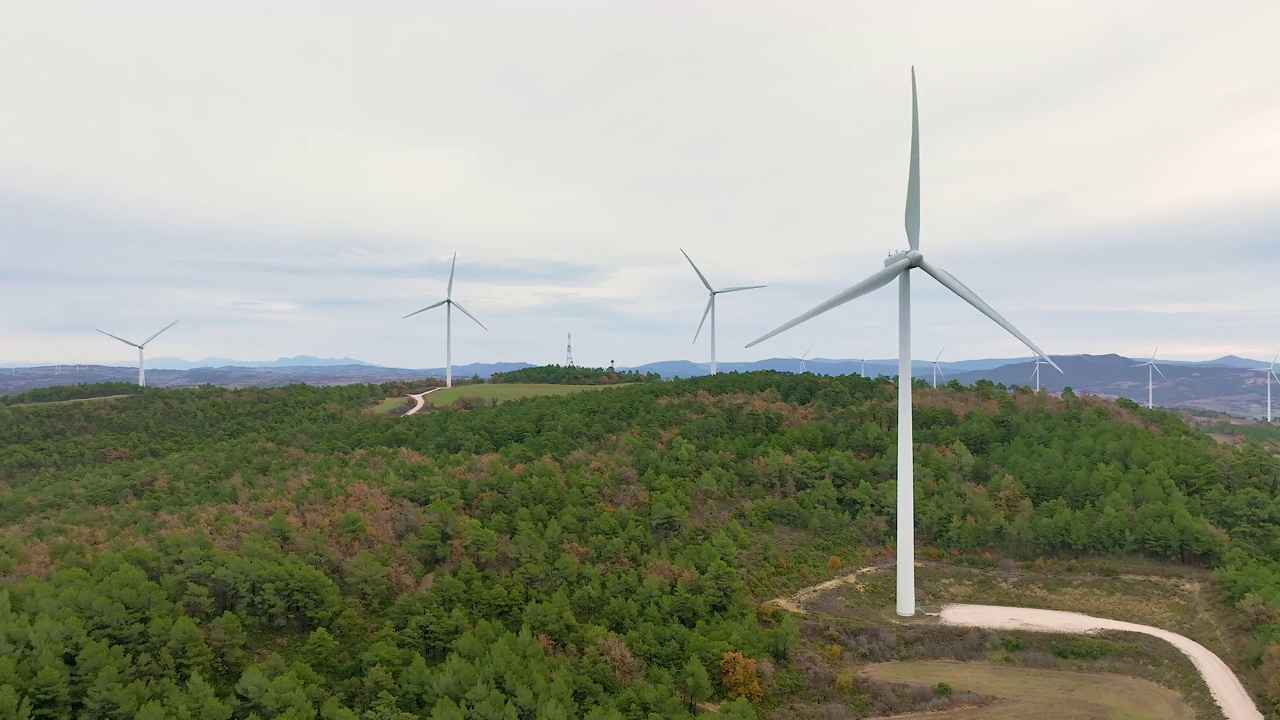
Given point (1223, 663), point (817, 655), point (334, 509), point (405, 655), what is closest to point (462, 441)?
point (334, 509)

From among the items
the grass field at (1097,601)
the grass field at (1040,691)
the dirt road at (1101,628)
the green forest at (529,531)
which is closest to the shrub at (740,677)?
the green forest at (529,531)

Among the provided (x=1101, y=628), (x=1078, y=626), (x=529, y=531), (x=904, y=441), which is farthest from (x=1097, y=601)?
(x=529, y=531)

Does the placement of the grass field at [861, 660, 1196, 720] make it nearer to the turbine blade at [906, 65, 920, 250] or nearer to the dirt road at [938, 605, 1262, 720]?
the dirt road at [938, 605, 1262, 720]

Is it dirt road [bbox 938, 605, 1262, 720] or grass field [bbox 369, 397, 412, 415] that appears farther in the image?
grass field [bbox 369, 397, 412, 415]

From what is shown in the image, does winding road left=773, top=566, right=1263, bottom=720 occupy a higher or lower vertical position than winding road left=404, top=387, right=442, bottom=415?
lower

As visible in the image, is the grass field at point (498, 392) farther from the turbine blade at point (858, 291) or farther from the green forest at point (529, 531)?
the turbine blade at point (858, 291)

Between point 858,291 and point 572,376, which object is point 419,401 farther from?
point 858,291

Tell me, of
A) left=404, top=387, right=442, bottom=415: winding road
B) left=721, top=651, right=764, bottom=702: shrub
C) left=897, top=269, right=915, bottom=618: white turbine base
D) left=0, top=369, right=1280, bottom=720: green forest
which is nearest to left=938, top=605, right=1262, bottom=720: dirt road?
left=0, top=369, right=1280, bottom=720: green forest

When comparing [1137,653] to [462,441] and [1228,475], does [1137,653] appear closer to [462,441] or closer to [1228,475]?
[1228,475]
